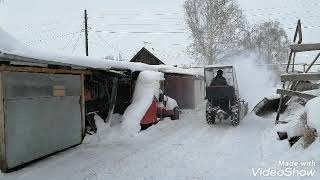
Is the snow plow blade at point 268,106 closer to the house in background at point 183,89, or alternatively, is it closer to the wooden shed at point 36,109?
the house in background at point 183,89

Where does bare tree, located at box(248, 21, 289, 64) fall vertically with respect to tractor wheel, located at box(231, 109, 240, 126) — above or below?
above

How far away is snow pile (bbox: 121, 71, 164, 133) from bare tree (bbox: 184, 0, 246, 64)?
24369mm

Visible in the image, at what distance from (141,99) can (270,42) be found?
43667 mm

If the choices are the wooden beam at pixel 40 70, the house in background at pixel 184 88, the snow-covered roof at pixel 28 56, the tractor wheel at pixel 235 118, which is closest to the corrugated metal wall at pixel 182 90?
the house in background at pixel 184 88

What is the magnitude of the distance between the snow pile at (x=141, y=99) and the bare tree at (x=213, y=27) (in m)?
24.4

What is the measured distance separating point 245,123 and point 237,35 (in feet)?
91.1

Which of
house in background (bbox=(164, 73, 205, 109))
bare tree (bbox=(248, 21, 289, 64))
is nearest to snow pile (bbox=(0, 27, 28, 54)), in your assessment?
house in background (bbox=(164, 73, 205, 109))

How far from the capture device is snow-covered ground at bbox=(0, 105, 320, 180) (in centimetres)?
733

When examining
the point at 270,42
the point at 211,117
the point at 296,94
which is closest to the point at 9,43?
the point at 296,94

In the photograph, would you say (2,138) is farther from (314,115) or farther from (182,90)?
(182,90)

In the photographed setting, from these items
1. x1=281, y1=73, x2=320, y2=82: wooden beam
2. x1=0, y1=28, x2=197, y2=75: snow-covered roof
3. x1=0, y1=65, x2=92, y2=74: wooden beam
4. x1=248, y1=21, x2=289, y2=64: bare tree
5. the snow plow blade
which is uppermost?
x1=248, y1=21, x2=289, y2=64: bare tree

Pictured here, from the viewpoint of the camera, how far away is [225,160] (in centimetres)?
832

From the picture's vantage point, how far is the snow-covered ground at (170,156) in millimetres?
7332

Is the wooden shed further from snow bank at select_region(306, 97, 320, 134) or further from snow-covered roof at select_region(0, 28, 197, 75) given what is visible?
snow bank at select_region(306, 97, 320, 134)
